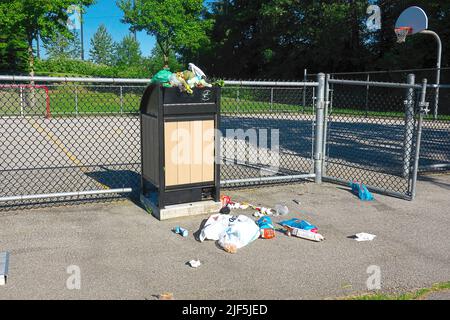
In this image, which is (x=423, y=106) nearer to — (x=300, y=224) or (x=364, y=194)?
(x=364, y=194)

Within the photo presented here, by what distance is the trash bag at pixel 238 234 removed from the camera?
439 centimetres

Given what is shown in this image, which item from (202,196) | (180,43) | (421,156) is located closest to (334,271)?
(202,196)

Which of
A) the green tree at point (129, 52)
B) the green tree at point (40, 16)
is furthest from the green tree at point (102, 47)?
the green tree at point (40, 16)

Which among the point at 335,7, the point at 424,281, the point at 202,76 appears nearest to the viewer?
the point at 424,281

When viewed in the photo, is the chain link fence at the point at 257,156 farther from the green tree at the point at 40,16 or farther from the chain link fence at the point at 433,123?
the green tree at the point at 40,16

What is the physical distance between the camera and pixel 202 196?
5.63 metres

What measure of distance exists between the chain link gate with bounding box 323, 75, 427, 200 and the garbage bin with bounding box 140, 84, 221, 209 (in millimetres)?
2603

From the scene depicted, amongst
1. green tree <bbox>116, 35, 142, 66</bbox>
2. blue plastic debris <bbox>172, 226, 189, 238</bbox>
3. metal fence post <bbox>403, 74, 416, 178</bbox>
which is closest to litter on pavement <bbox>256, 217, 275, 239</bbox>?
blue plastic debris <bbox>172, 226, 189, 238</bbox>

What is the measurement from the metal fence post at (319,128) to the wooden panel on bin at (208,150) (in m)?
2.31

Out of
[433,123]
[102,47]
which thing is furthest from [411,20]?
[102,47]

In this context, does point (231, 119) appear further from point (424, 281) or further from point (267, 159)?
point (424, 281)

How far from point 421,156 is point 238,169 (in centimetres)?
502

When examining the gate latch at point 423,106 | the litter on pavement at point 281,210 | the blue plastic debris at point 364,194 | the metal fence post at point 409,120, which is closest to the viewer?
the litter on pavement at point 281,210

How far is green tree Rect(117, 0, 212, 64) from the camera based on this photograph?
147ft
